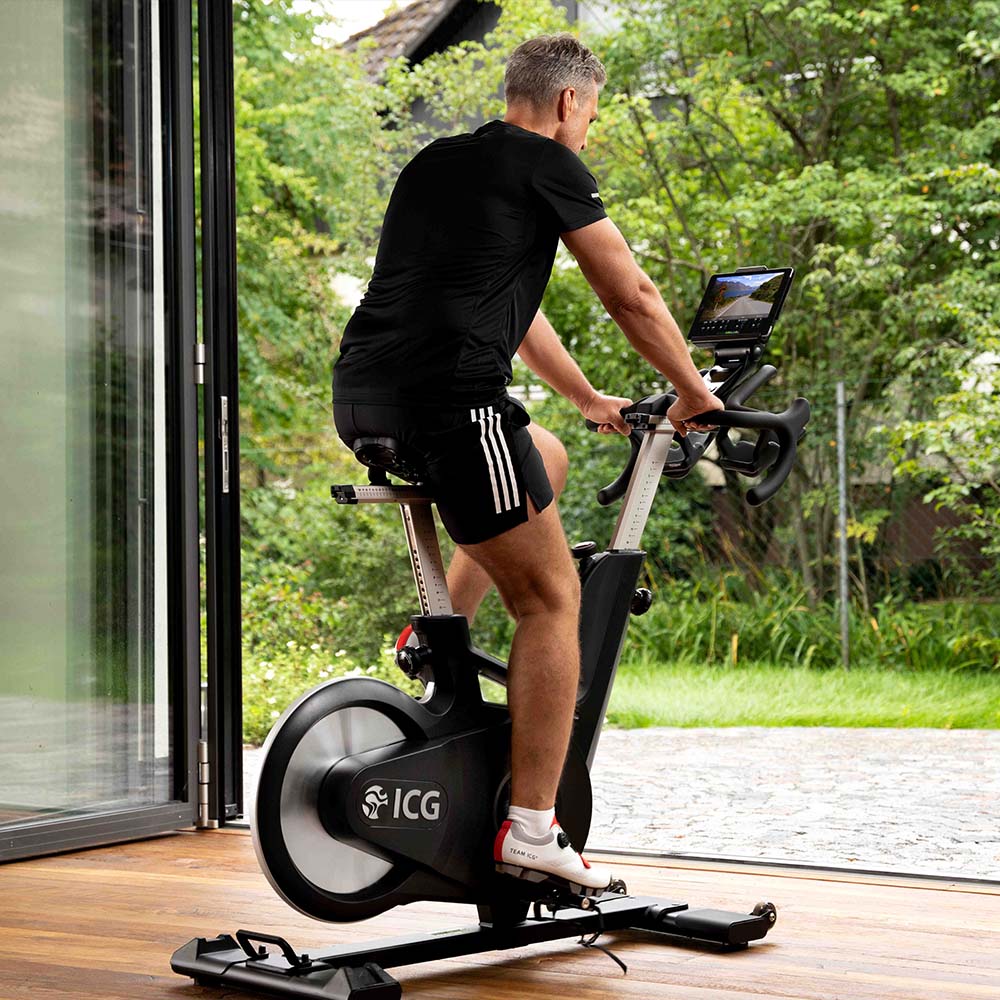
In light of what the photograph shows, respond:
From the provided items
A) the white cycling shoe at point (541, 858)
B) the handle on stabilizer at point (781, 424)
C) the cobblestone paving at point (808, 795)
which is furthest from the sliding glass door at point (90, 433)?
the handle on stabilizer at point (781, 424)

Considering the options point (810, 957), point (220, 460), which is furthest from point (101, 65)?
point (810, 957)

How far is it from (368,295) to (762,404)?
16.1 ft

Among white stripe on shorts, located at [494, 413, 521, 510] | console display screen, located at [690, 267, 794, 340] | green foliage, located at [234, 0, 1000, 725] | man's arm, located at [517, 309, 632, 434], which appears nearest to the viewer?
white stripe on shorts, located at [494, 413, 521, 510]

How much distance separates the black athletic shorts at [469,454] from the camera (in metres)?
2.20

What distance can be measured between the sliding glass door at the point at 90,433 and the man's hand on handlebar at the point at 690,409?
1.68 m

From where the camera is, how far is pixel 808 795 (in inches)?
179

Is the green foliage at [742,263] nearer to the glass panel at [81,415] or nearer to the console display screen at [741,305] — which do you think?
the glass panel at [81,415]

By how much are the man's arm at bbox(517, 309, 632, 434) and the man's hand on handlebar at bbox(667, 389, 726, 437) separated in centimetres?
19

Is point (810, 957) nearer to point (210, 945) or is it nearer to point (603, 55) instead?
point (210, 945)

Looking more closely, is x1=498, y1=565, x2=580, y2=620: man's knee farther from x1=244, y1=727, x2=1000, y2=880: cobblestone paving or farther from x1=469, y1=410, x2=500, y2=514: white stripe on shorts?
x1=244, y1=727, x2=1000, y2=880: cobblestone paving

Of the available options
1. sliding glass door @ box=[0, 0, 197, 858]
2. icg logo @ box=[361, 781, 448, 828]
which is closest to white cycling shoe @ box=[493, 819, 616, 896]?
icg logo @ box=[361, 781, 448, 828]

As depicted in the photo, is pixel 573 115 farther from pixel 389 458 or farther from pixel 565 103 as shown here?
pixel 389 458

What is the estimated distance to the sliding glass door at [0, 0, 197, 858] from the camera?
343 cm

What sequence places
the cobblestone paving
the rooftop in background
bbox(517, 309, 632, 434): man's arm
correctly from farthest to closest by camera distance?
1. the rooftop in background
2. the cobblestone paving
3. bbox(517, 309, 632, 434): man's arm
